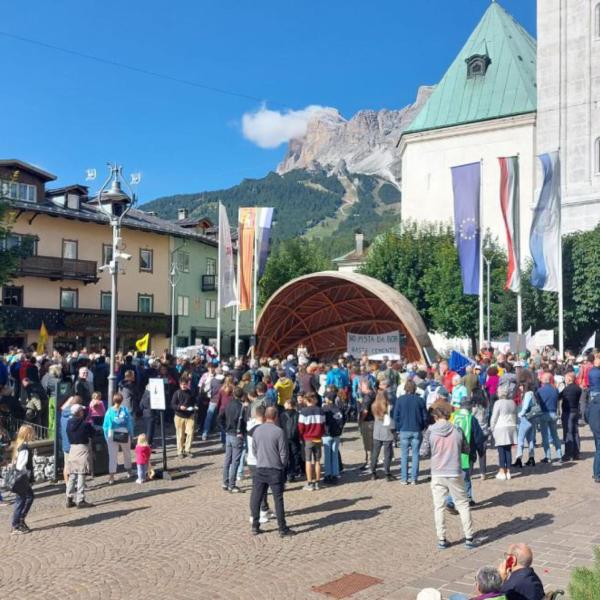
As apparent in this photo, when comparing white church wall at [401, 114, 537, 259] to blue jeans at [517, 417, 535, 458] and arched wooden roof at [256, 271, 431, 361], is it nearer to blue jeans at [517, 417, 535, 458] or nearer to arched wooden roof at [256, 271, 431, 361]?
arched wooden roof at [256, 271, 431, 361]

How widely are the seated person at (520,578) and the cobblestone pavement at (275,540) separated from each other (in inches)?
78.0

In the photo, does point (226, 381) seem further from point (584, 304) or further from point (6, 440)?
point (584, 304)

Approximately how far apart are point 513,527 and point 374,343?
21795 mm

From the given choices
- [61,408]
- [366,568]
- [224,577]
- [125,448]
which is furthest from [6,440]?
[366,568]

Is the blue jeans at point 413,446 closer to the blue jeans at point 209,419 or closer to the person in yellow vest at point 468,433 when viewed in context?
the person in yellow vest at point 468,433

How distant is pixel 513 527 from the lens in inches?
400

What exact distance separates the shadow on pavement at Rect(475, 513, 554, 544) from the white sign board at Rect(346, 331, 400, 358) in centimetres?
2008

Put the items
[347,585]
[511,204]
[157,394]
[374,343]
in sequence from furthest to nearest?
[511,204] → [374,343] → [157,394] → [347,585]

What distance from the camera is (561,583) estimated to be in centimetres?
773

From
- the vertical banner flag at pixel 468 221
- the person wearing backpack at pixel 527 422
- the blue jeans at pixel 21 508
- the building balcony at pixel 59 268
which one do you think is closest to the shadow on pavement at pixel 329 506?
the blue jeans at pixel 21 508

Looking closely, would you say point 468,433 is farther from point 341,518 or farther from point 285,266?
point 285,266

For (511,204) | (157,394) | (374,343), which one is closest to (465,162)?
(511,204)

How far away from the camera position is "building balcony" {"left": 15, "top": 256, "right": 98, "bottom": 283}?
42.4 metres

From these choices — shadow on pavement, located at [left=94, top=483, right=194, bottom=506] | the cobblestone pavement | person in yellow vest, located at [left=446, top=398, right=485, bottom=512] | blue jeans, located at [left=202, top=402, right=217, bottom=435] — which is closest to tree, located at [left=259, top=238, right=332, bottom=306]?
blue jeans, located at [left=202, top=402, right=217, bottom=435]
